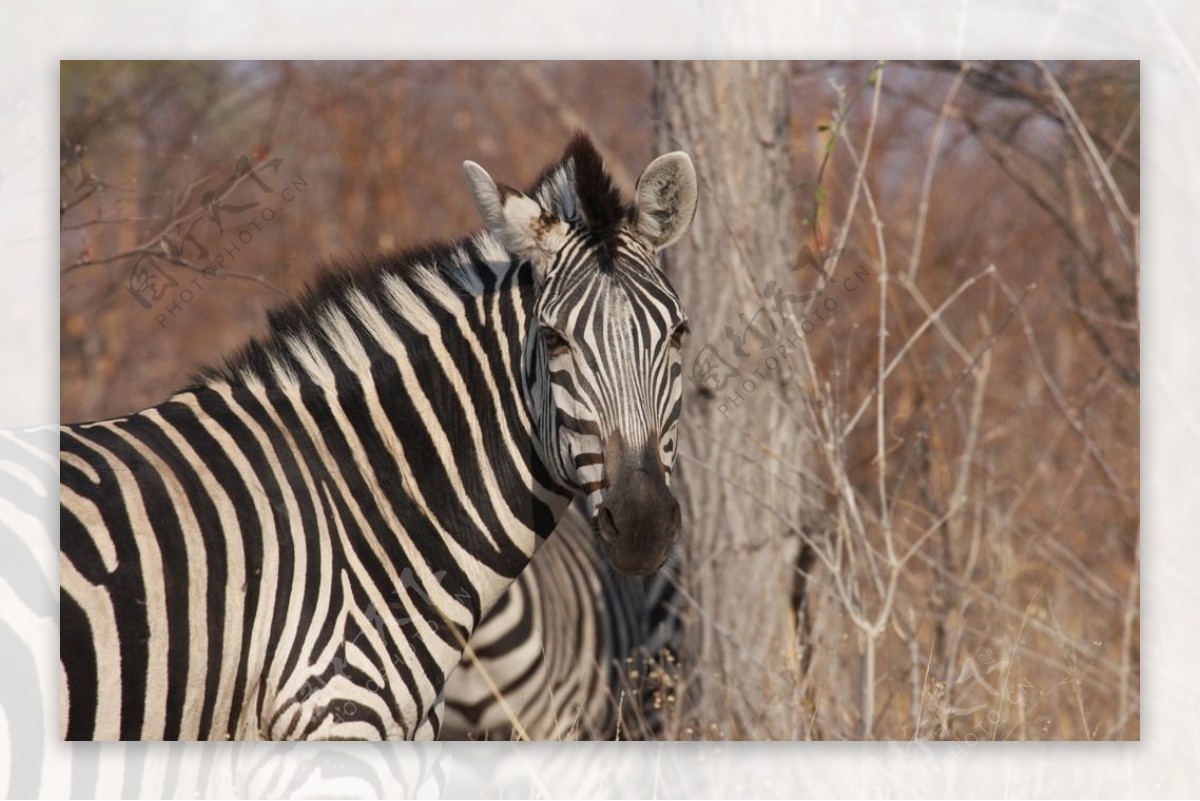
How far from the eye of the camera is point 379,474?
2824 millimetres

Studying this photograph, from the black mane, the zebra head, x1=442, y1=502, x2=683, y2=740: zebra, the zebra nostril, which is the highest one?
the black mane

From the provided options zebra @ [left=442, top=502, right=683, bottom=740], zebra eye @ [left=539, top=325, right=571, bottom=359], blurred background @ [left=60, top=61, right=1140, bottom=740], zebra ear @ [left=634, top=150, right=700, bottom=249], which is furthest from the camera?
zebra @ [left=442, top=502, right=683, bottom=740]

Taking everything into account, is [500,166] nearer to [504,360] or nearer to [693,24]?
[693,24]

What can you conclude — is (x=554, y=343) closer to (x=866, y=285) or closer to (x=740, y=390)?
(x=740, y=390)

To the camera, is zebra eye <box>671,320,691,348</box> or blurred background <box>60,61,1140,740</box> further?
blurred background <box>60,61,1140,740</box>

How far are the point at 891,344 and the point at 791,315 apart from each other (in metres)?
0.71

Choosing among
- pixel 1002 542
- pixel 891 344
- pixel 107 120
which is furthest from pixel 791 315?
pixel 107 120

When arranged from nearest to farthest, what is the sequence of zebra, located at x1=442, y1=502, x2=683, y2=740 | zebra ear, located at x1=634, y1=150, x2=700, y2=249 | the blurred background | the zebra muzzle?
the zebra muzzle, zebra ear, located at x1=634, y1=150, x2=700, y2=249, the blurred background, zebra, located at x1=442, y1=502, x2=683, y2=740

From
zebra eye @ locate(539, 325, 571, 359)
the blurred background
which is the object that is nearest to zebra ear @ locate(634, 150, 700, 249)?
zebra eye @ locate(539, 325, 571, 359)

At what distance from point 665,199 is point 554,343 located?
456mm

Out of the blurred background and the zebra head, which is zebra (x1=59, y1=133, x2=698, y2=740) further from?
the blurred background

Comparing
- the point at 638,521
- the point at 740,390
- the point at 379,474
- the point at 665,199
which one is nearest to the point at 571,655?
the point at 740,390

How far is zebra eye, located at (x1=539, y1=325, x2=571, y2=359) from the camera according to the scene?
2725mm

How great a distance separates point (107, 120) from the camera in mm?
3439
